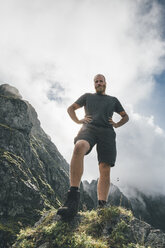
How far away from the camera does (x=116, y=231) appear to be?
4.01 m

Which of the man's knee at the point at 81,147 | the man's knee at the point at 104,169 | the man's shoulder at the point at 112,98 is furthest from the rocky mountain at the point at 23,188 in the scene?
the man's shoulder at the point at 112,98

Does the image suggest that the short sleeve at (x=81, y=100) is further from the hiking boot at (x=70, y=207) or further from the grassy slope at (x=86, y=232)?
the grassy slope at (x=86, y=232)

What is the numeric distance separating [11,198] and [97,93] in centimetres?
4986

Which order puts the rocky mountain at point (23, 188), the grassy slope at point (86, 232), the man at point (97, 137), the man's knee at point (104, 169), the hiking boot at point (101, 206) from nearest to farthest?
the grassy slope at point (86, 232) → the rocky mountain at point (23, 188) → the man at point (97, 137) → the hiking boot at point (101, 206) → the man's knee at point (104, 169)

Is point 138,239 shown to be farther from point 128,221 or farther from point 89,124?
point 89,124

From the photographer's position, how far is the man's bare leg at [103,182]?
540 centimetres

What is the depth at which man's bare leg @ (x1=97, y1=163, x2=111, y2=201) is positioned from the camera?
5.40 metres

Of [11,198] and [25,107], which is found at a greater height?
[25,107]

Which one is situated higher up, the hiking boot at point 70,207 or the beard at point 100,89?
the beard at point 100,89

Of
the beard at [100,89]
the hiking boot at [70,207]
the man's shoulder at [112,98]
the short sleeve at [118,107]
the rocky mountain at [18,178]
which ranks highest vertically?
the rocky mountain at [18,178]

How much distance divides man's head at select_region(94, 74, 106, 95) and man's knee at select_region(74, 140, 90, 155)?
2181 mm

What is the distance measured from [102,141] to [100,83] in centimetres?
205

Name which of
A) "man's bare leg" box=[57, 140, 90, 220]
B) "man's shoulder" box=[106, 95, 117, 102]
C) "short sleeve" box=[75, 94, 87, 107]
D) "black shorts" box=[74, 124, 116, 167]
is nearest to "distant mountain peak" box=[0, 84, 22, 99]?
"short sleeve" box=[75, 94, 87, 107]

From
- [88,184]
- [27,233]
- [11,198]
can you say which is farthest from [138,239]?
[88,184]
